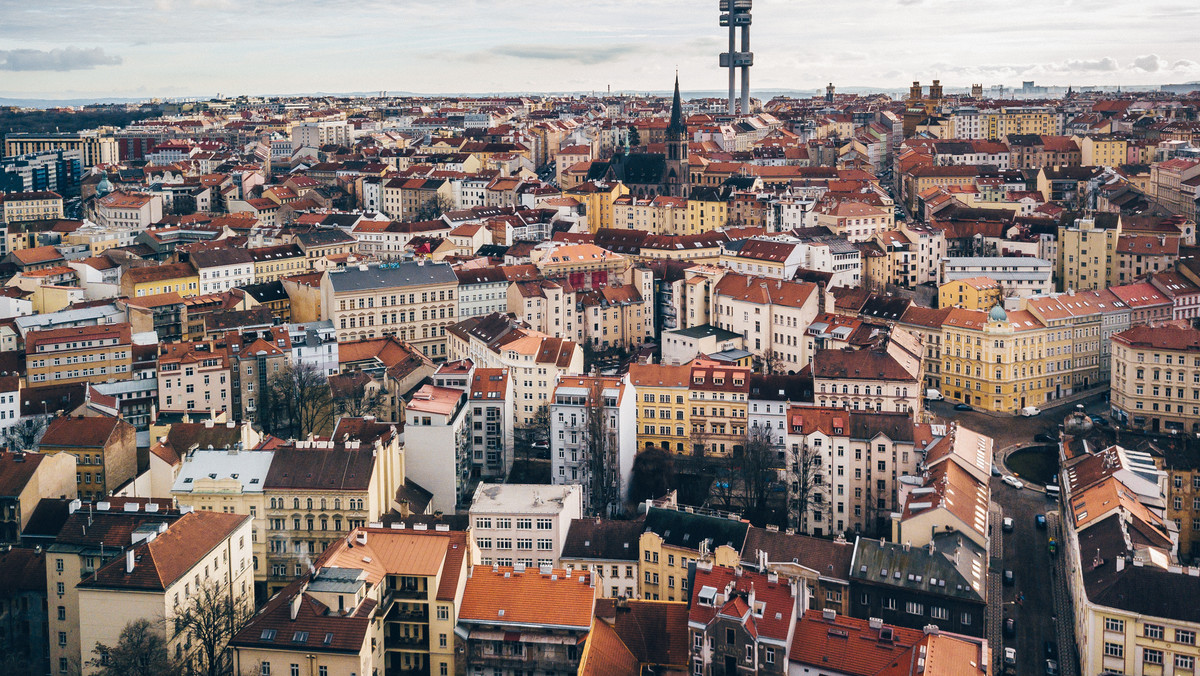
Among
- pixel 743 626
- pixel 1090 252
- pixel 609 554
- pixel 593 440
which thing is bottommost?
pixel 609 554

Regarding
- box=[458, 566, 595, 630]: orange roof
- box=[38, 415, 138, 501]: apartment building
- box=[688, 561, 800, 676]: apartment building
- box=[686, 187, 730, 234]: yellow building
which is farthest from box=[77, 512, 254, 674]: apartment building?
box=[686, 187, 730, 234]: yellow building

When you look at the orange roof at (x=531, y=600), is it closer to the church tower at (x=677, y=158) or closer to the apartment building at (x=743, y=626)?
the apartment building at (x=743, y=626)

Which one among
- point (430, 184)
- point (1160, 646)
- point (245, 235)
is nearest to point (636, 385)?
point (1160, 646)

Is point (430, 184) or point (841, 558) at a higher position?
point (430, 184)

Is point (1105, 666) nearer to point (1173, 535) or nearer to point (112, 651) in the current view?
point (1173, 535)

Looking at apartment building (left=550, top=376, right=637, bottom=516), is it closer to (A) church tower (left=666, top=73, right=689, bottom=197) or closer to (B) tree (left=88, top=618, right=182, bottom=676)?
(B) tree (left=88, top=618, right=182, bottom=676)

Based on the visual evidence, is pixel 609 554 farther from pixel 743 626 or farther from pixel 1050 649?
pixel 1050 649

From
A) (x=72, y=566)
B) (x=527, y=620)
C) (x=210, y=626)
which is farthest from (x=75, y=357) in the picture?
(x=527, y=620)
